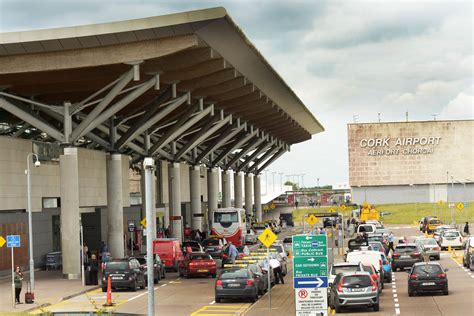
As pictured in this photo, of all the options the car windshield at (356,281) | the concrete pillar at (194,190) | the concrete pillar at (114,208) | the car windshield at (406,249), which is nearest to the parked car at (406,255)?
the car windshield at (406,249)

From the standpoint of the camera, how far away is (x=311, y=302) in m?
28.8

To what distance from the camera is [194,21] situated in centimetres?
4747

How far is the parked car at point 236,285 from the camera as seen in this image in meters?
37.2

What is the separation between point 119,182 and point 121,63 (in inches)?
589

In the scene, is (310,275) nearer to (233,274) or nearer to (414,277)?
(233,274)

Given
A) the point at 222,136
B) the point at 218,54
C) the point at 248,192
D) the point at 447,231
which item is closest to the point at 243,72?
the point at 218,54

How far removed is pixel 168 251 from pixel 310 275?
2727 centimetres

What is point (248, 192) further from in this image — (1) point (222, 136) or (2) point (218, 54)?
(2) point (218, 54)

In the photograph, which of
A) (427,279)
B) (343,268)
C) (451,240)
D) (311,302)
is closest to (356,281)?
(343,268)

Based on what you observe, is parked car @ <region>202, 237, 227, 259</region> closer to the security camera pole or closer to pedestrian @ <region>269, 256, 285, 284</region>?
pedestrian @ <region>269, 256, 285, 284</region>

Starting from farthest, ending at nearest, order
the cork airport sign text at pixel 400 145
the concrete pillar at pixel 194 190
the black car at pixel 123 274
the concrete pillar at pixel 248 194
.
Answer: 1. the cork airport sign text at pixel 400 145
2. the concrete pillar at pixel 248 194
3. the concrete pillar at pixel 194 190
4. the black car at pixel 123 274

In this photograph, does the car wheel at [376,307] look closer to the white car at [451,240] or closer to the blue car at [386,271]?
the blue car at [386,271]

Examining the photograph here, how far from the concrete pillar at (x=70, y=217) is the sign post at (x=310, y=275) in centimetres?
2406

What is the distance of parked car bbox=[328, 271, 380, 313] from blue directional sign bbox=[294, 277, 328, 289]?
3265 millimetres
